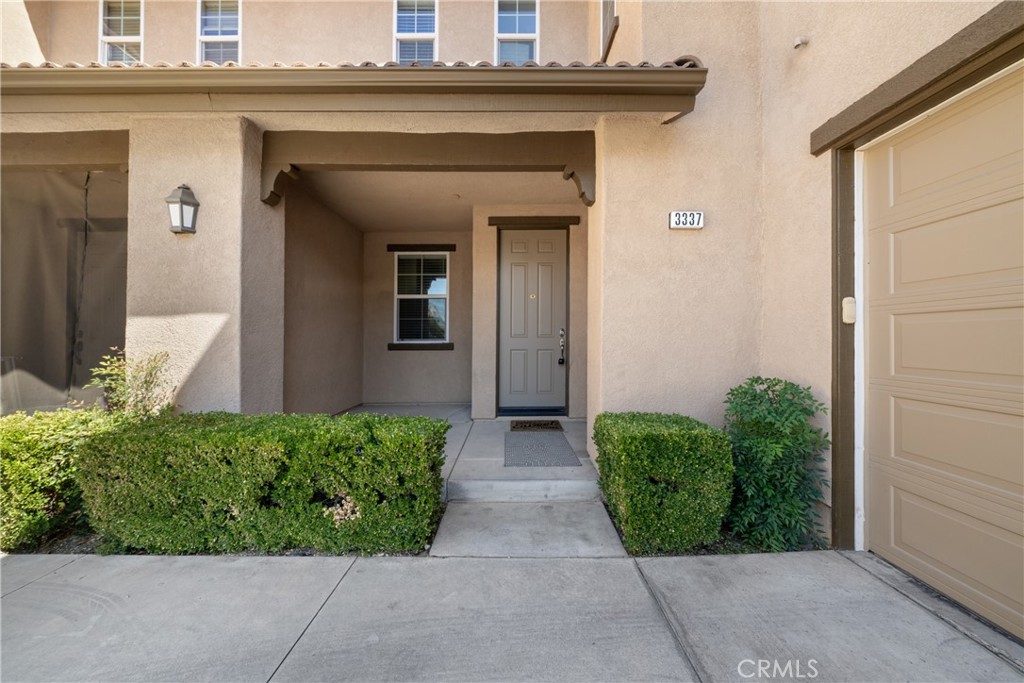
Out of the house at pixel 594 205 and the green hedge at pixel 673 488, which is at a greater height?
the house at pixel 594 205

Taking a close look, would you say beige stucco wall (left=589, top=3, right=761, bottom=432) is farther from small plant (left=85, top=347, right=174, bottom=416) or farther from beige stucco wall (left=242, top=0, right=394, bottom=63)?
small plant (left=85, top=347, right=174, bottom=416)

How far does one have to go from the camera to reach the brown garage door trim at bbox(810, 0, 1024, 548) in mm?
1797

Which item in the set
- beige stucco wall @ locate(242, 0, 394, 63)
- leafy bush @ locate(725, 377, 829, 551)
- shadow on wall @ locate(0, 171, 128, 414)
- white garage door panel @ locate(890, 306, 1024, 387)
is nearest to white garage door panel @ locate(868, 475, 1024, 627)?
leafy bush @ locate(725, 377, 829, 551)

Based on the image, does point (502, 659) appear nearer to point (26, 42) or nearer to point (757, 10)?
point (757, 10)

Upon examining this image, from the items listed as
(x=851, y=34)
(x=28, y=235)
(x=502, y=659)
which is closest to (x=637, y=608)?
(x=502, y=659)

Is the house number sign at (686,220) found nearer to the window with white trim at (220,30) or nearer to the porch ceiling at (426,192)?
the porch ceiling at (426,192)

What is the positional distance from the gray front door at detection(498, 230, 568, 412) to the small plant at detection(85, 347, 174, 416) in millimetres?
3632

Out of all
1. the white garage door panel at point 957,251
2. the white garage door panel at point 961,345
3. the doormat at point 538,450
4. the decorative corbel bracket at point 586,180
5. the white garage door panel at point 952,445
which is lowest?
the doormat at point 538,450

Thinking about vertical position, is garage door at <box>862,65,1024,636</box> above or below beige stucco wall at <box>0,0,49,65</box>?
below

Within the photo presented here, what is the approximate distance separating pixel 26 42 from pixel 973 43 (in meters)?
7.83

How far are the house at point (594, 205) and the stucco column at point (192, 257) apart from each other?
0.07 feet

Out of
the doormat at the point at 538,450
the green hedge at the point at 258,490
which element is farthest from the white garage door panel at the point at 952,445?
the green hedge at the point at 258,490

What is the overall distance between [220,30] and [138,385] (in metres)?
4.48

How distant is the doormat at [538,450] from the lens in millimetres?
3717
